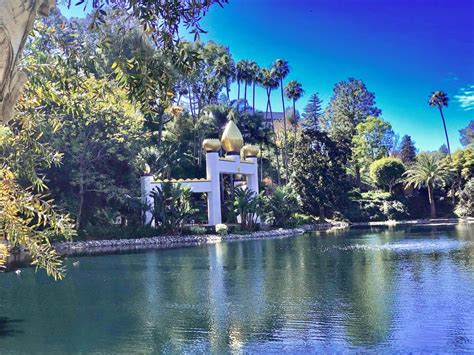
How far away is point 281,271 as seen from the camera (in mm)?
14180

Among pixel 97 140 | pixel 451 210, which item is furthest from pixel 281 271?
pixel 451 210

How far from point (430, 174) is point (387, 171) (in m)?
3.34

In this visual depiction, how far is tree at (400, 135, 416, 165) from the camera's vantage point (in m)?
50.2

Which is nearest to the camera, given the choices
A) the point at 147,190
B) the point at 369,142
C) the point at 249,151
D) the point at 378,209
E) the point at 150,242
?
the point at 150,242

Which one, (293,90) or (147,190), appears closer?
(147,190)

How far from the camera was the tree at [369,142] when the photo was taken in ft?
149

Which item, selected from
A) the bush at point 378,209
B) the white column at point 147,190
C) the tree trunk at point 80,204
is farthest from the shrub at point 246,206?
the bush at point 378,209

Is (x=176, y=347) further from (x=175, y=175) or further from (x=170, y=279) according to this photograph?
(x=175, y=175)

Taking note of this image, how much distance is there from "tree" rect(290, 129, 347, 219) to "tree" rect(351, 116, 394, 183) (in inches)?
301

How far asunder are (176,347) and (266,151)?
134ft

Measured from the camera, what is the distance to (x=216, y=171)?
28266 mm

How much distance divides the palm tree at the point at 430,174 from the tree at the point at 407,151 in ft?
31.3

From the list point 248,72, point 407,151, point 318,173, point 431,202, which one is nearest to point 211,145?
point 318,173

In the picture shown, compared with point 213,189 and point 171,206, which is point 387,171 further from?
point 171,206
